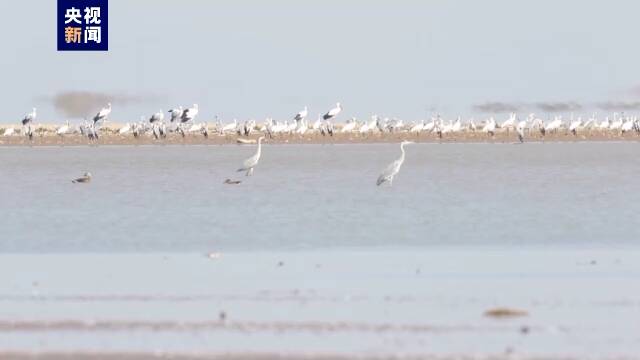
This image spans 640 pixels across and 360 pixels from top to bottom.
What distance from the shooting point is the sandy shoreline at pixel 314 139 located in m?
59.9

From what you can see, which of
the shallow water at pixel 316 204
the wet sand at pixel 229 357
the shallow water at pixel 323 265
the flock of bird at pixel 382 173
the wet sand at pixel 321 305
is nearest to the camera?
the wet sand at pixel 229 357

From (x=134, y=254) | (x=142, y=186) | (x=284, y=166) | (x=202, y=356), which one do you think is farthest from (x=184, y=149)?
(x=202, y=356)

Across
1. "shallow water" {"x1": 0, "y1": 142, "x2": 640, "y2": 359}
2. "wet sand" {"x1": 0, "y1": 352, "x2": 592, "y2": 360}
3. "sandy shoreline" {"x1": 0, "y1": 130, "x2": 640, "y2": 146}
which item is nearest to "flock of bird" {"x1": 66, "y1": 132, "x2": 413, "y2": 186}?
"shallow water" {"x1": 0, "y1": 142, "x2": 640, "y2": 359}

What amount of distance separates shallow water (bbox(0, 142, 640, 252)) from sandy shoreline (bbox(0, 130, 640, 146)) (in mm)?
15974

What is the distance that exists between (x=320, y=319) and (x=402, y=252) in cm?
563

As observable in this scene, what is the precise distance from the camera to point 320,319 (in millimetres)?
10953

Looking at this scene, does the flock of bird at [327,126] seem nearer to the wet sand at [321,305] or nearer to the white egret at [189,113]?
the white egret at [189,113]

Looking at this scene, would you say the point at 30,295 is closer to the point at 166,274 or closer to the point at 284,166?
the point at 166,274

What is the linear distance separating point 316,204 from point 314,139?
36948 millimetres

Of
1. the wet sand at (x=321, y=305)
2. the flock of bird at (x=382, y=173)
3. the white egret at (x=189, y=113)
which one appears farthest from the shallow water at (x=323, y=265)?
the white egret at (x=189, y=113)

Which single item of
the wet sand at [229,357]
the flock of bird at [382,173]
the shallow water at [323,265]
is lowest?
the flock of bird at [382,173]

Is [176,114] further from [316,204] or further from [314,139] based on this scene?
[316,204]

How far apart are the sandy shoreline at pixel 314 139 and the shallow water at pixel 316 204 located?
52.4 ft

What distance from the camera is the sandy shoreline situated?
59.9 meters
